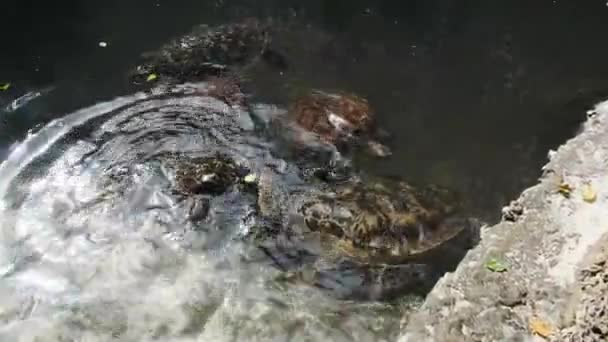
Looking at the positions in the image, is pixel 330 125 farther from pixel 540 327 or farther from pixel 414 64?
pixel 540 327

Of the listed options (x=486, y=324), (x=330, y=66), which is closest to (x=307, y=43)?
(x=330, y=66)

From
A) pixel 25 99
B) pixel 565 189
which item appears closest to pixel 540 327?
pixel 565 189

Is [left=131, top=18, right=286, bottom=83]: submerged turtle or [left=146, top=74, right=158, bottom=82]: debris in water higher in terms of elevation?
[left=131, top=18, right=286, bottom=83]: submerged turtle

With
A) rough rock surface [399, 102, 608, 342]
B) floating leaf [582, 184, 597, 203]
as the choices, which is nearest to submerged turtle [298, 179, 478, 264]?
rough rock surface [399, 102, 608, 342]

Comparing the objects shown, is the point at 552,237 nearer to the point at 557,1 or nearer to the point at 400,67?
the point at 400,67

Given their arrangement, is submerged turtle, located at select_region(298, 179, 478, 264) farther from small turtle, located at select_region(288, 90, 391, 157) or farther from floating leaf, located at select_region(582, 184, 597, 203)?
floating leaf, located at select_region(582, 184, 597, 203)

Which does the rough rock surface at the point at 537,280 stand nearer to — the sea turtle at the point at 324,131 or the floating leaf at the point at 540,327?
the floating leaf at the point at 540,327
